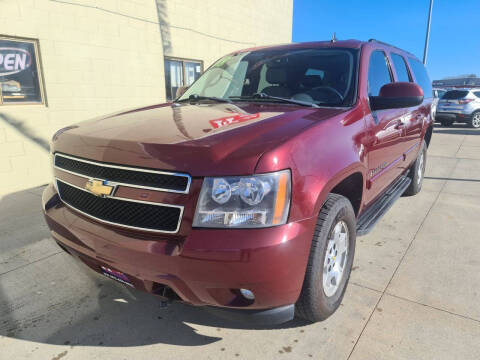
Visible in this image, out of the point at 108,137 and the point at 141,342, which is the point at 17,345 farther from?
the point at 108,137

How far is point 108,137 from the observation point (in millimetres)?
1990

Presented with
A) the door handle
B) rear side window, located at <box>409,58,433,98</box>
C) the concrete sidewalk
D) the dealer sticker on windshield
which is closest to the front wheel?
rear side window, located at <box>409,58,433,98</box>

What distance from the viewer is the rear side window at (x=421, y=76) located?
15.3 feet

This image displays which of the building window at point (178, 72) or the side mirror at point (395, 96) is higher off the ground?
the building window at point (178, 72)

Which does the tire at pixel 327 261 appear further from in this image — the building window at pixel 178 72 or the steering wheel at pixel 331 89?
the building window at pixel 178 72

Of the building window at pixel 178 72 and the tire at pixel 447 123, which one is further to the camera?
the tire at pixel 447 123

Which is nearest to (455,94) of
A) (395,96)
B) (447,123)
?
(447,123)

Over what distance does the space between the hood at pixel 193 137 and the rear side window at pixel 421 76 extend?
2956mm

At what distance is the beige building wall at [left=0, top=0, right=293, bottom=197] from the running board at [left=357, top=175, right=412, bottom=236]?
529cm

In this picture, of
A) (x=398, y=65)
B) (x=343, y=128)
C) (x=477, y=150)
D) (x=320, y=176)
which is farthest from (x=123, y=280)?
(x=477, y=150)

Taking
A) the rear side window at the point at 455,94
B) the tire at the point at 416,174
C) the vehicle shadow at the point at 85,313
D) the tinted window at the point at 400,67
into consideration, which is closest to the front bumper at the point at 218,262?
the vehicle shadow at the point at 85,313

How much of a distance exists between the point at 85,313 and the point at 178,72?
6974mm

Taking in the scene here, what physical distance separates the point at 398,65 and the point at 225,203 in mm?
3251

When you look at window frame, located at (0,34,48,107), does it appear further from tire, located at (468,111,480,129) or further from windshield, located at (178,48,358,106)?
tire, located at (468,111,480,129)
